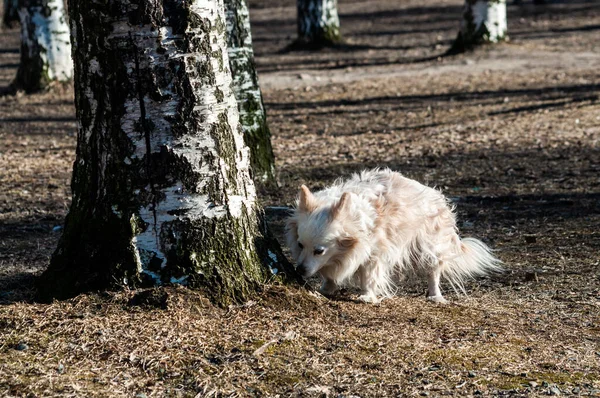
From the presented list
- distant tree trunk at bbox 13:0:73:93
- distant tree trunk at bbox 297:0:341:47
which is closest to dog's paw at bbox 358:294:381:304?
distant tree trunk at bbox 13:0:73:93

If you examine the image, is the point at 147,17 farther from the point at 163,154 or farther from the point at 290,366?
the point at 290,366

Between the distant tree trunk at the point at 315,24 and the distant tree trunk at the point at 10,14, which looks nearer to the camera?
the distant tree trunk at the point at 315,24

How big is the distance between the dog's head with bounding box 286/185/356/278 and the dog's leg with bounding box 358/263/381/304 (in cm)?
25

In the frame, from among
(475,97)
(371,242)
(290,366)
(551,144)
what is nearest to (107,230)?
(290,366)

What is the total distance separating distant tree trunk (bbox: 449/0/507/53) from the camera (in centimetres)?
1827

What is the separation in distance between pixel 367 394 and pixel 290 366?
0.43 meters

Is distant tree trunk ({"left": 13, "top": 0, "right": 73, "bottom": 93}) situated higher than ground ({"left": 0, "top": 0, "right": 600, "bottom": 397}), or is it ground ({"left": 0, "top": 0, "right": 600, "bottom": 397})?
distant tree trunk ({"left": 13, "top": 0, "right": 73, "bottom": 93})

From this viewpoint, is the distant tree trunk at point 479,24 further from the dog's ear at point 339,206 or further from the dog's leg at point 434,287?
the dog's ear at point 339,206

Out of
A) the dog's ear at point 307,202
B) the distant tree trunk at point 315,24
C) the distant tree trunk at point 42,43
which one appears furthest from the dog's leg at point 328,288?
the distant tree trunk at point 315,24

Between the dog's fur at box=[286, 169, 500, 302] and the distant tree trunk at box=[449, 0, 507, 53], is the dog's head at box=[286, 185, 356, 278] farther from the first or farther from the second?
the distant tree trunk at box=[449, 0, 507, 53]

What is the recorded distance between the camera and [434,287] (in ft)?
19.9

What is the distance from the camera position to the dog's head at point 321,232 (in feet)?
17.5

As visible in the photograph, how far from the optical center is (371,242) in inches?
218

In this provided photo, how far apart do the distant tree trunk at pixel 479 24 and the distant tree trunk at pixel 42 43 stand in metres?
8.22
